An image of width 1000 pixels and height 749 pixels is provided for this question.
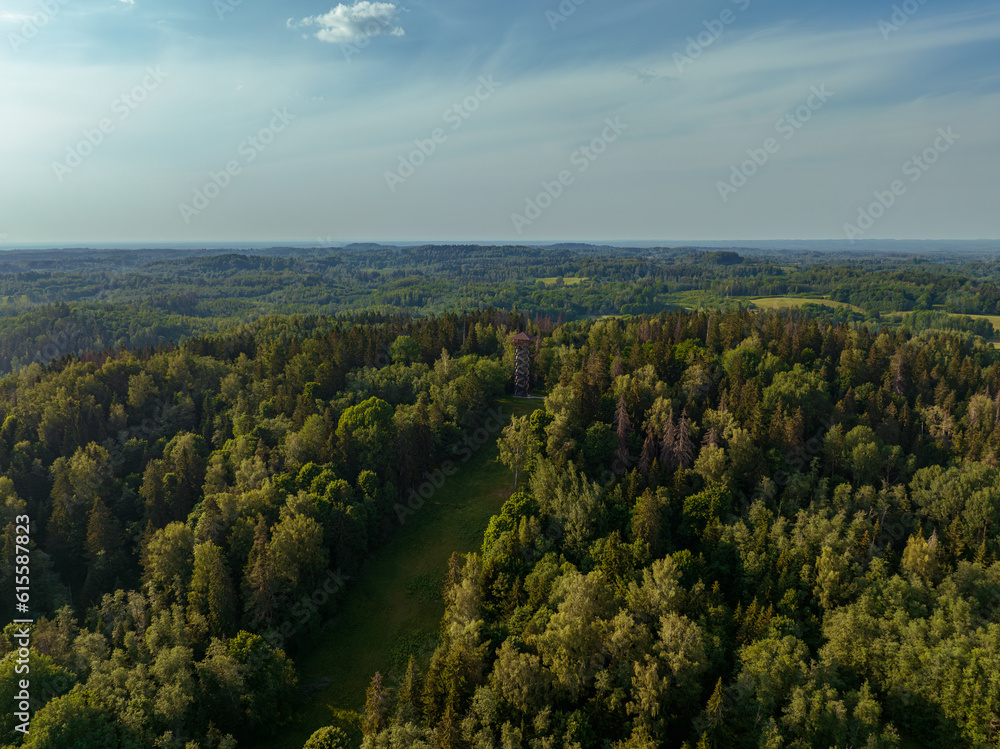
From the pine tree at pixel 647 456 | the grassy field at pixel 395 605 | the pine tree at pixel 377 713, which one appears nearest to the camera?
the pine tree at pixel 377 713

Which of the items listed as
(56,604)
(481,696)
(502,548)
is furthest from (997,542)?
(56,604)

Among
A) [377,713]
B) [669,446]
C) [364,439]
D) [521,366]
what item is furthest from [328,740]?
[521,366]

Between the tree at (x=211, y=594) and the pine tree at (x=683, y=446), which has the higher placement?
the pine tree at (x=683, y=446)

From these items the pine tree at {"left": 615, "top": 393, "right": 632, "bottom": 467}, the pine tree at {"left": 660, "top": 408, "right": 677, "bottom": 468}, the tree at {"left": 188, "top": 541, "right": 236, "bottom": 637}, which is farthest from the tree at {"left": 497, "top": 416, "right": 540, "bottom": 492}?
the tree at {"left": 188, "top": 541, "right": 236, "bottom": 637}

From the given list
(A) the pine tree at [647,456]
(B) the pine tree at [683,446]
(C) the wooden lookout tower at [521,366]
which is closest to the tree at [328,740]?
(A) the pine tree at [647,456]

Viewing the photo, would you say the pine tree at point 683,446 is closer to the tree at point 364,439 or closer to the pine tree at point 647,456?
the pine tree at point 647,456

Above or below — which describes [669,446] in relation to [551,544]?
above

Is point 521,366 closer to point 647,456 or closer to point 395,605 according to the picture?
point 647,456
